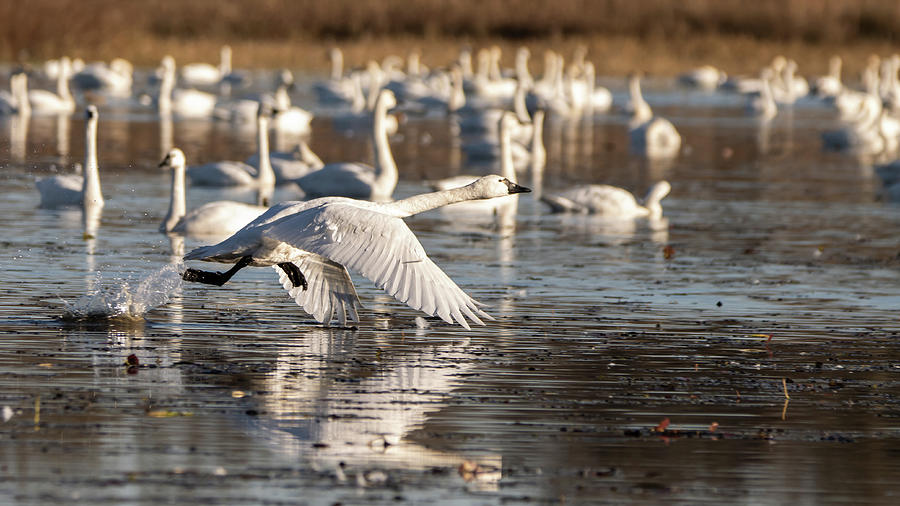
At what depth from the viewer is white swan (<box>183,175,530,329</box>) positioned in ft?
31.6

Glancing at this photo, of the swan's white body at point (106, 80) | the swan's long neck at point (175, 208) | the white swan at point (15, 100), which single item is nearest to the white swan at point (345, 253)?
the swan's long neck at point (175, 208)

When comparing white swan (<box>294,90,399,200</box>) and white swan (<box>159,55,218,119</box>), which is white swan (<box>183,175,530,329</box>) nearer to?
white swan (<box>294,90,399,200</box>)

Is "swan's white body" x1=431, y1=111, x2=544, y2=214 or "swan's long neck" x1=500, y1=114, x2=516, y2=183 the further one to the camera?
"swan's long neck" x1=500, y1=114, x2=516, y2=183

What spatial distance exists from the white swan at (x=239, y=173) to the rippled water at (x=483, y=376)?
3.34 m

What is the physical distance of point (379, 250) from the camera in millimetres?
9930

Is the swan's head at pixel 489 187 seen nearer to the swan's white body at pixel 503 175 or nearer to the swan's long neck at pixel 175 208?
Answer: the swan's long neck at pixel 175 208

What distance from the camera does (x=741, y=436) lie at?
824 cm

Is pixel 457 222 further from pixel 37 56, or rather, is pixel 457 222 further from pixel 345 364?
pixel 37 56

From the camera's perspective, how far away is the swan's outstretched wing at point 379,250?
9.55m

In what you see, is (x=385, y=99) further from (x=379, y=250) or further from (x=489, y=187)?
(x=379, y=250)

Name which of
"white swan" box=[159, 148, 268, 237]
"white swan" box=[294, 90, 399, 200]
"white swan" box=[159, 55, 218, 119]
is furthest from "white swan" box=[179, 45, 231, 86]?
"white swan" box=[159, 148, 268, 237]

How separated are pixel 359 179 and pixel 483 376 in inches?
490

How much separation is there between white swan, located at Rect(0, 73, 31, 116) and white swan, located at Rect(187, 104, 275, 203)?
13356mm

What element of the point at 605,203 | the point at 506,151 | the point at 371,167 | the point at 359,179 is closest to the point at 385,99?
the point at 371,167
